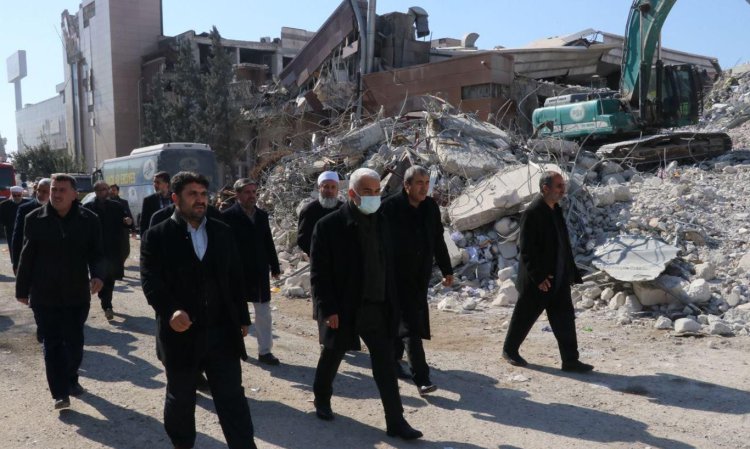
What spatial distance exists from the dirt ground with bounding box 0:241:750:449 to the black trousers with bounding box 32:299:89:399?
0.75 feet

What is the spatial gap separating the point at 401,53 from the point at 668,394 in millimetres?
21837

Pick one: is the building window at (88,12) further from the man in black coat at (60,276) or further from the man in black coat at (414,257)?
the man in black coat at (414,257)

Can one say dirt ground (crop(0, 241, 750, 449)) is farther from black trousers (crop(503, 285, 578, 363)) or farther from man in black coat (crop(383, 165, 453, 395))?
man in black coat (crop(383, 165, 453, 395))

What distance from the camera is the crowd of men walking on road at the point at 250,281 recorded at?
3.62m

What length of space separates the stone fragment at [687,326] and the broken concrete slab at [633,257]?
72cm

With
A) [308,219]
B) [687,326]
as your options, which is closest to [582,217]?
[687,326]

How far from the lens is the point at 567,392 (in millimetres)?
5344

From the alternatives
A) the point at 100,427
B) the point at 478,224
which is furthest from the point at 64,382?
the point at 478,224

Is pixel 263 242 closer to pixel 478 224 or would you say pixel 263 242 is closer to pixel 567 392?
pixel 567 392

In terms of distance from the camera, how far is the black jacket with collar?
16.3 ft

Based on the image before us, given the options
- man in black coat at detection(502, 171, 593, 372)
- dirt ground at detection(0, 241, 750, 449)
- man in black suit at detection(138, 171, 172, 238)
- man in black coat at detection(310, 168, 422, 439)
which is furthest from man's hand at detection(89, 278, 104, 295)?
man in black coat at detection(502, 171, 593, 372)

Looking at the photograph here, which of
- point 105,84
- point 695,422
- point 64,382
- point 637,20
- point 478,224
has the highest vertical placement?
point 105,84

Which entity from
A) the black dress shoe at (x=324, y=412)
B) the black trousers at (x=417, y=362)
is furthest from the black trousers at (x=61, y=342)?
the black trousers at (x=417, y=362)

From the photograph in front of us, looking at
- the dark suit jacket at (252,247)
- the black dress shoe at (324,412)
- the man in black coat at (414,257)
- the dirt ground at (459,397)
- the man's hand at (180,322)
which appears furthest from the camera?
the dark suit jacket at (252,247)
